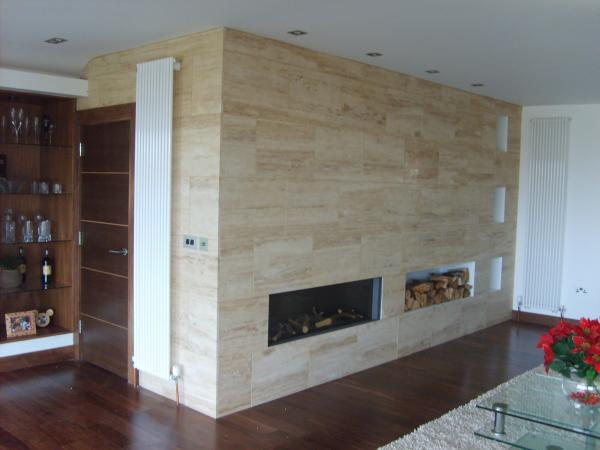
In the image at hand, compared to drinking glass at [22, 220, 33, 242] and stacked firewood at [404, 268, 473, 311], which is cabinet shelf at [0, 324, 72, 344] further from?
stacked firewood at [404, 268, 473, 311]

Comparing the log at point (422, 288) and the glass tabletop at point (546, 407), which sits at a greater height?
the log at point (422, 288)

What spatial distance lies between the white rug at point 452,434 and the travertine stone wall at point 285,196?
1.03 meters

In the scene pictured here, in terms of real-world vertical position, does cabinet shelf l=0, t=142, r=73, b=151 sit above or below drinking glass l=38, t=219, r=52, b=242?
above

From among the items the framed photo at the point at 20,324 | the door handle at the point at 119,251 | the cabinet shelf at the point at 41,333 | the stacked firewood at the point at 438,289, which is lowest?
the cabinet shelf at the point at 41,333

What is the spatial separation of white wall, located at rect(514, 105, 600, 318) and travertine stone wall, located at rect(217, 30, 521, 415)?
1.15m

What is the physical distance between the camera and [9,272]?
502 cm

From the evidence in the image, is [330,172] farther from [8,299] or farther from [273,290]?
[8,299]

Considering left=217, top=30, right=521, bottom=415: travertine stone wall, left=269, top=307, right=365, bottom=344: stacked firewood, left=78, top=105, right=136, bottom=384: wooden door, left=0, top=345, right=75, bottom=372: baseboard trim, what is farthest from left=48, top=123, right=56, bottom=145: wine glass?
left=269, top=307, right=365, bottom=344: stacked firewood

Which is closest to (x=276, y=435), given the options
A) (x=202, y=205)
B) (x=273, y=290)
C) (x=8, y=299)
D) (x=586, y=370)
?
(x=273, y=290)

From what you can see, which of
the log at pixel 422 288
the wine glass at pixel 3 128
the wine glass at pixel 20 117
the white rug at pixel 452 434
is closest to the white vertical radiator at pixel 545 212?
the log at pixel 422 288

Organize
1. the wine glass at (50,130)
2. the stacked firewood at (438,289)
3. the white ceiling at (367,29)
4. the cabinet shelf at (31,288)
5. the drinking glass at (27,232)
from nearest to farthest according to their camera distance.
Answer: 1. the white ceiling at (367,29)
2. the cabinet shelf at (31,288)
3. the drinking glass at (27,232)
4. the wine glass at (50,130)
5. the stacked firewood at (438,289)

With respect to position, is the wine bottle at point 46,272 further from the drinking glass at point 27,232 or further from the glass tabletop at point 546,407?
the glass tabletop at point 546,407

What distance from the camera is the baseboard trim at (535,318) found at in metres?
6.97

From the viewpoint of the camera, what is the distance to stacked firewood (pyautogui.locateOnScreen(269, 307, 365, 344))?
4.49m
